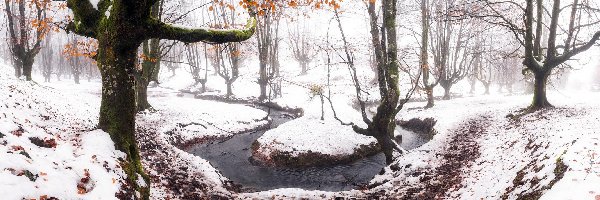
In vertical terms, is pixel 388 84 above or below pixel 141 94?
above

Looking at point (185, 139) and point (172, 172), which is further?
point (185, 139)

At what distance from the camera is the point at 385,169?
37.0 ft

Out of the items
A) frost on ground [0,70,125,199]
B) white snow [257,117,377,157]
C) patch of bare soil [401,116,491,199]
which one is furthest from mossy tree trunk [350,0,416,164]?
frost on ground [0,70,125,199]

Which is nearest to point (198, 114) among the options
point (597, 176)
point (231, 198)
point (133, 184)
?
point (231, 198)

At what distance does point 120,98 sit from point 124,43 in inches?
42.4

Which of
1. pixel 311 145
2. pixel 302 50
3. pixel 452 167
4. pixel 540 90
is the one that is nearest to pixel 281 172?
pixel 311 145

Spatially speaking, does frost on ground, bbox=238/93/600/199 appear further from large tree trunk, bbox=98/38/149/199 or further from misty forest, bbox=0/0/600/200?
large tree trunk, bbox=98/38/149/199

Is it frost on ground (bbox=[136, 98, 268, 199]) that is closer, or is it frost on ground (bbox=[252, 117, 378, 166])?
frost on ground (bbox=[136, 98, 268, 199])

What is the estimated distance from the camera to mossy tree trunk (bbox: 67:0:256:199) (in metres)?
6.23

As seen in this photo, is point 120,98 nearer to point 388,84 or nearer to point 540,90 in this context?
point 388,84

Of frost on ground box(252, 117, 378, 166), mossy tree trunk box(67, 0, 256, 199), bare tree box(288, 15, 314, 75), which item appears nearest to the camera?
mossy tree trunk box(67, 0, 256, 199)

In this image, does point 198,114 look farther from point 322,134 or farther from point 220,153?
point 322,134

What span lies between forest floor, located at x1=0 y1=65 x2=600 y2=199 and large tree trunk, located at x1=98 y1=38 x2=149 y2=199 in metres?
0.23

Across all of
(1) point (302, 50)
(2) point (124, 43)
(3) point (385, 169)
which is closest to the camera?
(2) point (124, 43)
